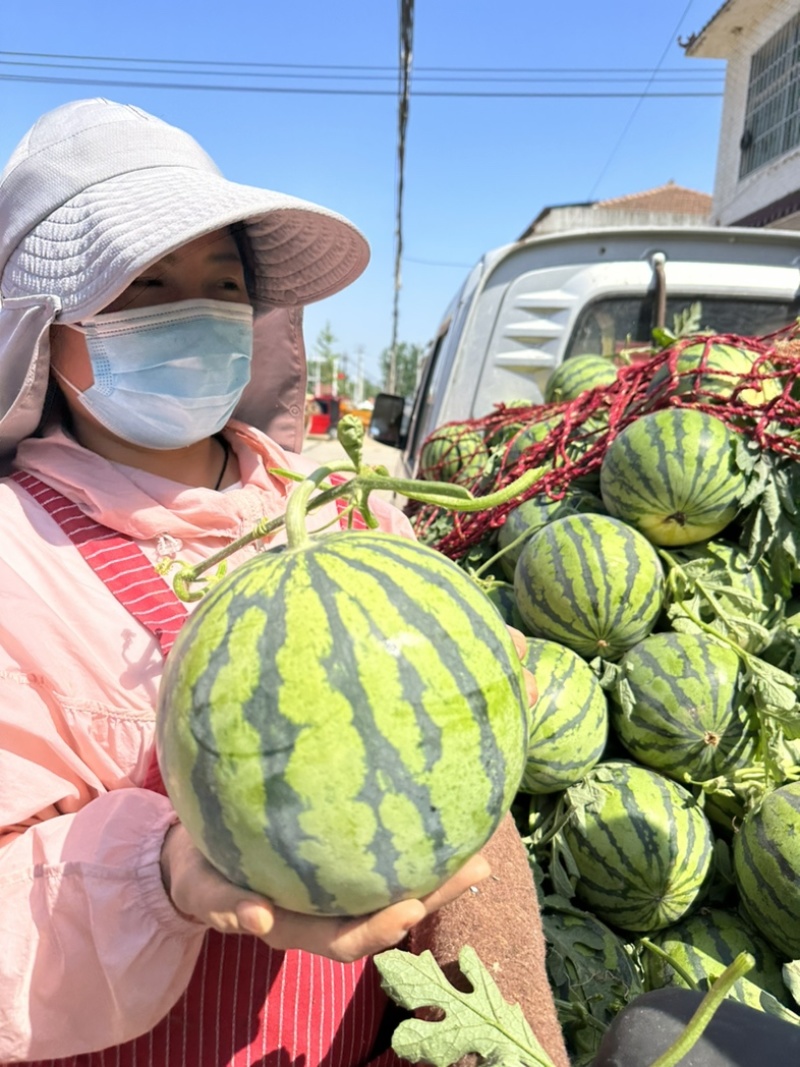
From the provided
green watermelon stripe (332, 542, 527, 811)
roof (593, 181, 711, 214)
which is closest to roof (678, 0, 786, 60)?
green watermelon stripe (332, 542, 527, 811)

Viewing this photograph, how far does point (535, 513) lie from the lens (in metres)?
2.67

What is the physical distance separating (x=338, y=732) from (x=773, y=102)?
12.9 meters

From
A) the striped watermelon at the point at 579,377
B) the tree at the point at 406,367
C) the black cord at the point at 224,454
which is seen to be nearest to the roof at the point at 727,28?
the striped watermelon at the point at 579,377

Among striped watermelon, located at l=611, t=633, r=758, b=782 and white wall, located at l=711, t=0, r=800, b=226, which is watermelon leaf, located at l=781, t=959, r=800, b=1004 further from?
white wall, located at l=711, t=0, r=800, b=226

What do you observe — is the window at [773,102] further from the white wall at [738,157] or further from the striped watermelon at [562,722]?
the striped watermelon at [562,722]

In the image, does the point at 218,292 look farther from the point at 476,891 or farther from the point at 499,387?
the point at 499,387

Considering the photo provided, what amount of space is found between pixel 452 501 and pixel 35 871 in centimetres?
93

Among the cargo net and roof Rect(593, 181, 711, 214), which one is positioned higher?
roof Rect(593, 181, 711, 214)

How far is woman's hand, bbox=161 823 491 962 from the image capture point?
988 millimetres

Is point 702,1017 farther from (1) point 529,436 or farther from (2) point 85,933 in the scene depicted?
(1) point 529,436

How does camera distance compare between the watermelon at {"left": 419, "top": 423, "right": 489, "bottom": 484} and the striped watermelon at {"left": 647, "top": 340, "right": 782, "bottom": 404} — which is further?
the watermelon at {"left": 419, "top": 423, "right": 489, "bottom": 484}

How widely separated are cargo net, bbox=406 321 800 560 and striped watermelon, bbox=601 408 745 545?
15 centimetres

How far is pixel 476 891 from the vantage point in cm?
166

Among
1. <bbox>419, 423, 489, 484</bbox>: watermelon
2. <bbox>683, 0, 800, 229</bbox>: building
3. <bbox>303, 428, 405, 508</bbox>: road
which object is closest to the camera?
<bbox>419, 423, 489, 484</bbox>: watermelon
